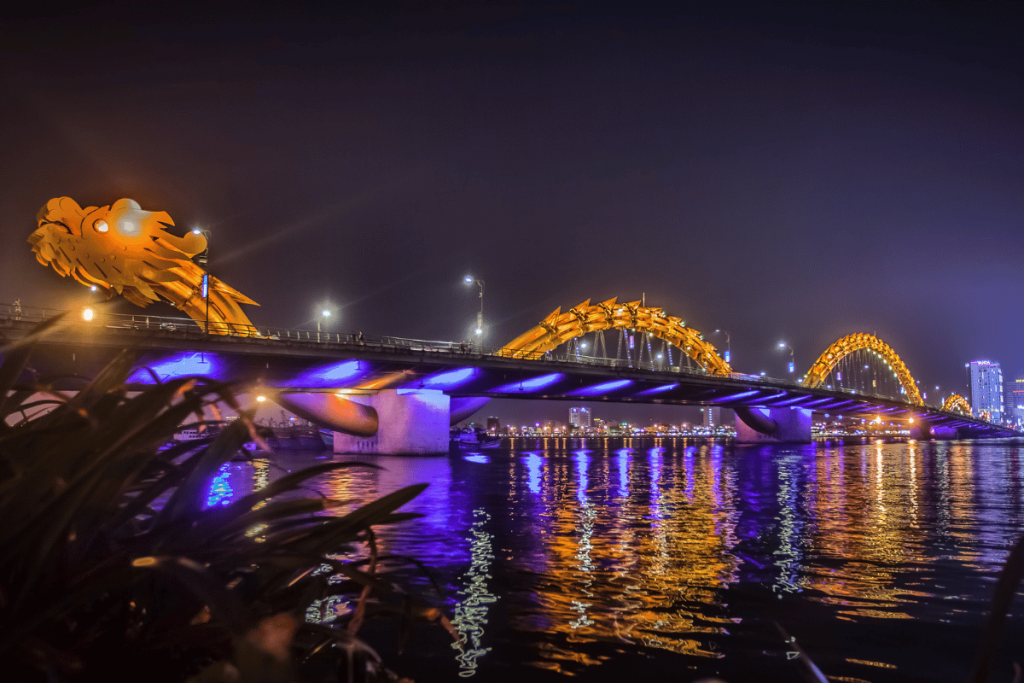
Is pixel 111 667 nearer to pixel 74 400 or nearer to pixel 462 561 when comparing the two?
pixel 74 400

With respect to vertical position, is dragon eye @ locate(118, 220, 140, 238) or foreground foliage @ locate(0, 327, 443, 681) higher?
dragon eye @ locate(118, 220, 140, 238)

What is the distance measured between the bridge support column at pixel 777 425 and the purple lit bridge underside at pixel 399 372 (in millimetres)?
10537

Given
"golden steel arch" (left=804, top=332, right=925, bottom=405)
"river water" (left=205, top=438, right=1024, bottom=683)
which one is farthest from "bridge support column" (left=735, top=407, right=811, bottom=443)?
"river water" (left=205, top=438, right=1024, bottom=683)

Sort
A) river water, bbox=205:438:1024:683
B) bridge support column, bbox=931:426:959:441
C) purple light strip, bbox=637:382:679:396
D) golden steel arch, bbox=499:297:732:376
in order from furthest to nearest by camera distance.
Result: 1. bridge support column, bbox=931:426:959:441
2. golden steel arch, bbox=499:297:732:376
3. purple light strip, bbox=637:382:679:396
4. river water, bbox=205:438:1024:683

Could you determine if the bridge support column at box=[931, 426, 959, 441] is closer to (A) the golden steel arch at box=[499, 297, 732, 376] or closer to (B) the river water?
(A) the golden steel arch at box=[499, 297, 732, 376]

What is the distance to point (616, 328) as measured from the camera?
114 m

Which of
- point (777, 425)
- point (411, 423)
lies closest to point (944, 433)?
point (777, 425)

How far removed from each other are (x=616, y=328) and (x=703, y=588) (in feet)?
345

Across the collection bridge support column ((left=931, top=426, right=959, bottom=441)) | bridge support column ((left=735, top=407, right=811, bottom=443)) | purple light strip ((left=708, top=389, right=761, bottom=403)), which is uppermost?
purple light strip ((left=708, top=389, right=761, bottom=403))

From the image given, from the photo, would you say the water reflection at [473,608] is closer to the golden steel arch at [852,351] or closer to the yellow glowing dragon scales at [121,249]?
the yellow glowing dragon scales at [121,249]

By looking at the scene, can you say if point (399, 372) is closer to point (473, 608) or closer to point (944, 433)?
point (473, 608)

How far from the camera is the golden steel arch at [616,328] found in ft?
335

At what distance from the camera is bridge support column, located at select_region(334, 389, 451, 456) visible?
60.4 meters

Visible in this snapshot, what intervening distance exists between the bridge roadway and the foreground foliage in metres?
23.9
